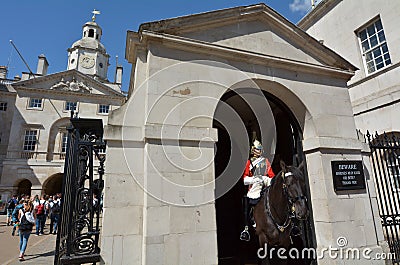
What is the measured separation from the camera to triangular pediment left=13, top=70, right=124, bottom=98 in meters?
29.3

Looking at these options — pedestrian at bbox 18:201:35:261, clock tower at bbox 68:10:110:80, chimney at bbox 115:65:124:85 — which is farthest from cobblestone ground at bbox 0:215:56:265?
clock tower at bbox 68:10:110:80

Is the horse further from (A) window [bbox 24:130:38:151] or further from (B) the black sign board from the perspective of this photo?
(A) window [bbox 24:130:38:151]

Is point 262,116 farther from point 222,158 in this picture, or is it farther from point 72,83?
point 72,83

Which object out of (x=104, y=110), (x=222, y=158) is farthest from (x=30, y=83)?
(x=222, y=158)

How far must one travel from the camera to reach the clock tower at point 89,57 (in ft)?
137

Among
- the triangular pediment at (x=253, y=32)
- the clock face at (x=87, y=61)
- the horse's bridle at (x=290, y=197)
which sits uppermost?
the clock face at (x=87, y=61)

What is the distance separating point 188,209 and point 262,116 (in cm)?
427

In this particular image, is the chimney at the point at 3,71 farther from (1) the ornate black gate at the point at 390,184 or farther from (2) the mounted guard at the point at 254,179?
(1) the ornate black gate at the point at 390,184

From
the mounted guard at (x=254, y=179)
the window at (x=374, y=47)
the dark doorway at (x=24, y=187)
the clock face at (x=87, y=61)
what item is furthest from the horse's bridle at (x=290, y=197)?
the clock face at (x=87, y=61)

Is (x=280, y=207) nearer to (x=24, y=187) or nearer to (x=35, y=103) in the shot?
(x=24, y=187)

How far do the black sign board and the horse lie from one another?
3.12 ft

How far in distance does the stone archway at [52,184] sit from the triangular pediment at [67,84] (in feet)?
33.3

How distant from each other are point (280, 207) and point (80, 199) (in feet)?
12.4

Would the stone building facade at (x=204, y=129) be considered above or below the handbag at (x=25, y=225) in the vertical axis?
above
